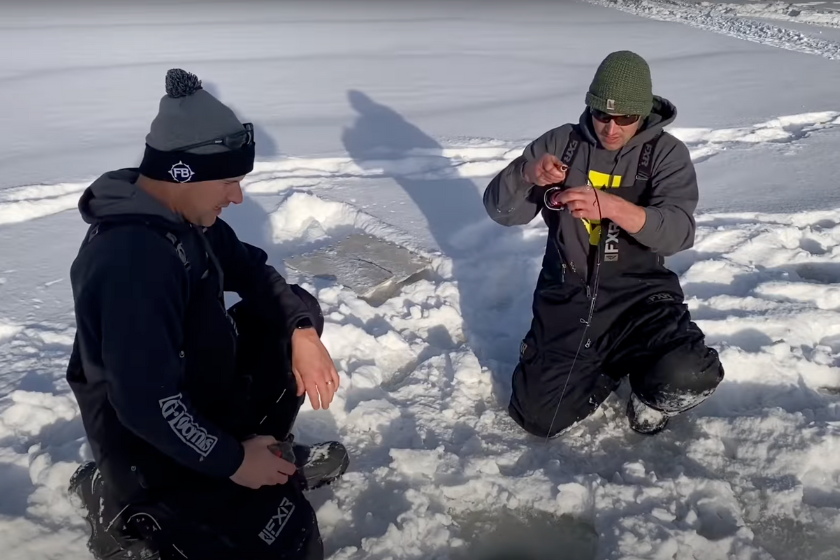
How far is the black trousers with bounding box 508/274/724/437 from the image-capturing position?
8.27 feet

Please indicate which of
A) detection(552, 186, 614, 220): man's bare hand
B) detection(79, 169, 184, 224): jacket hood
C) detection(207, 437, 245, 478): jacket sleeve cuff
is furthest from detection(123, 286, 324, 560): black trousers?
detection(552, 186, 614, 220): man's bare hand

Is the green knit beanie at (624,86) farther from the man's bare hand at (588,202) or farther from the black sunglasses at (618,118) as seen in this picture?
the man's bare hand at (588,202)

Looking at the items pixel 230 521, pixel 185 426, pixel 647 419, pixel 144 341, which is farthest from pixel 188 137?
pixel 647 419

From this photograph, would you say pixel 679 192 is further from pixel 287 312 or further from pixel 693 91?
pixel 693 91

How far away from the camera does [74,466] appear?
235cm

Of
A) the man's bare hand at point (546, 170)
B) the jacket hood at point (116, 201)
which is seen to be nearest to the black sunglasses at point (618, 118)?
the man's bare hand at point (546, 170)

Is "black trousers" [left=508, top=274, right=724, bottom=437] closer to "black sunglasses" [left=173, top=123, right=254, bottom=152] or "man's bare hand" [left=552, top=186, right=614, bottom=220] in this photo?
"man's bare hand" [left=552, top=186, right=614, bottom=220]

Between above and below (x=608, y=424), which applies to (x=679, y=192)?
above

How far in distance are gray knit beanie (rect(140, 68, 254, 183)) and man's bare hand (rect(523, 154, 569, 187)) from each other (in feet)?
3.87

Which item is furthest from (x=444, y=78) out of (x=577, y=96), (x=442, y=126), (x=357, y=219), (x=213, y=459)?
(x=213, y=459)

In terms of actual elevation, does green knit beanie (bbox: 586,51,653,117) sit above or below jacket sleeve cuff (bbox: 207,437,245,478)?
above

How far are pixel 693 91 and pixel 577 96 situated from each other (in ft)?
4.09

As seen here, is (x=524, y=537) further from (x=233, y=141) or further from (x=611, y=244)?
(x=233, y=141)

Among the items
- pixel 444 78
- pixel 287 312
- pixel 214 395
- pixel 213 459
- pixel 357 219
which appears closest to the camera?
pixel 213 459
